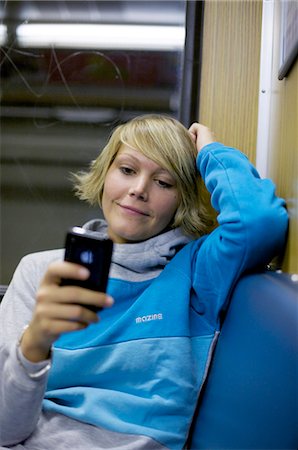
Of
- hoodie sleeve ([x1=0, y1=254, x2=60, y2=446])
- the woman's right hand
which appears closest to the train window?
hoodie sleeve ([x1=0, y1=254, x2=60, y2=446])

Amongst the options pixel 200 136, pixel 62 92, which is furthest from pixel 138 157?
pixel 62 92

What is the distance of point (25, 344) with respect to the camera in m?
0.84

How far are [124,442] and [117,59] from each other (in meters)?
1.29

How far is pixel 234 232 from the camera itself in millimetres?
1084

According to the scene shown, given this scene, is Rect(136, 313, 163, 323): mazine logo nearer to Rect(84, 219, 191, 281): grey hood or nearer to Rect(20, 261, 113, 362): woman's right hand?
Rect(84, 219, 191, 281): grey hood

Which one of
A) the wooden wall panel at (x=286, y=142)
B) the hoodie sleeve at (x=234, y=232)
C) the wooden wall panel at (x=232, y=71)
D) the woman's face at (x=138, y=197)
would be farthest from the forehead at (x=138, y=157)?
the wooden wall panel at (x=232, y=71)

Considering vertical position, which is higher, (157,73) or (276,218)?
(157,73)

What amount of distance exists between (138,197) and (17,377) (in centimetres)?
51

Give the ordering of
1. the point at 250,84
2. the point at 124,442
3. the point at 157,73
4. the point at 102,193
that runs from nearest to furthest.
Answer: the point at 124,442 < the point at 102,193 < the point at 250,84 < the point at 157,73

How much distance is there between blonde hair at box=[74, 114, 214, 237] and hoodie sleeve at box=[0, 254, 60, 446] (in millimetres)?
374

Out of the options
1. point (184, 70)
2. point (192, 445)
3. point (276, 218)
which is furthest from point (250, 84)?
point (192, 445)

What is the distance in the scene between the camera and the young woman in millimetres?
1047

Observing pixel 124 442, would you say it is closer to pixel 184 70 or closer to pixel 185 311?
pixel 185 311

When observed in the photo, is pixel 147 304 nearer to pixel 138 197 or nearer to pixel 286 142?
pixel 138 197
